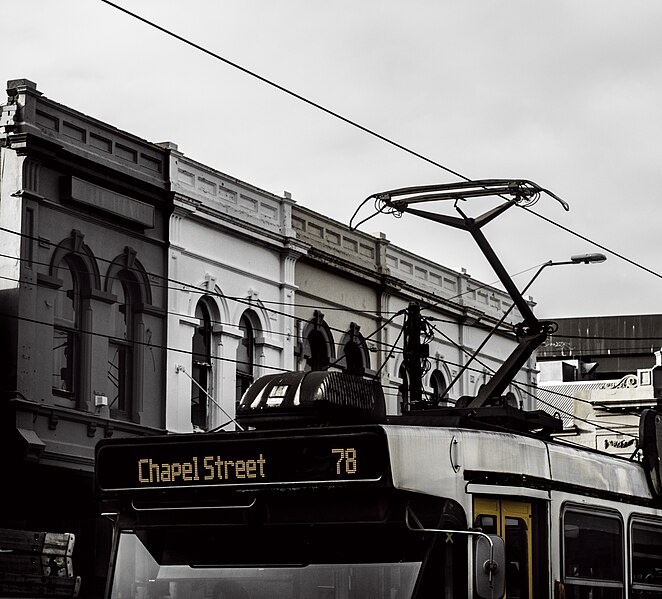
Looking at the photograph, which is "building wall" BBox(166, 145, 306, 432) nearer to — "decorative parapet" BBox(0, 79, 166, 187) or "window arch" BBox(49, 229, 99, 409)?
"decorative parapet" BBox(0, 79, 166, 187)

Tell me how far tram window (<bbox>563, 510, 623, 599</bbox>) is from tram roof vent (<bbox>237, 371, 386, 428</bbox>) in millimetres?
1496

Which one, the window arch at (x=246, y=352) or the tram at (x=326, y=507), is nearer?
the tram at (x=326, y=507)

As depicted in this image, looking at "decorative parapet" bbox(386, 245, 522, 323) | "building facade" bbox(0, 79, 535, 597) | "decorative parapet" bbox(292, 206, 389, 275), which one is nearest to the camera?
"building facade" bbox(0, 79, 535, 597)

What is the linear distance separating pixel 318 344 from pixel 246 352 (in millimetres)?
2454

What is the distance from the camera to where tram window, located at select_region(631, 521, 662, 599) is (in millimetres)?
10242

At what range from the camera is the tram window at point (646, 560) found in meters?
10.2

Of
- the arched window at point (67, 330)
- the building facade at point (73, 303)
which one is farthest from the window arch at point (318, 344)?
the arched window at point (67, 330)

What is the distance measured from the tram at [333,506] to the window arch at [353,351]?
2331cm

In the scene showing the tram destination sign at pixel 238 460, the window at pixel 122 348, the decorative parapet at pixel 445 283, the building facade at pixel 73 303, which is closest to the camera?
the tram destination sign at pixel 238 460

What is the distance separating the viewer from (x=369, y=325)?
33.8 metres

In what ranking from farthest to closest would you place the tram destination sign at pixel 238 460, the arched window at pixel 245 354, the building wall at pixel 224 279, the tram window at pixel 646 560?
1. the arched window at pixel 245 354
2. the building wall at pixel 224 279
3. the tram window at pixel 646 560
4. the tram destination sign at pixel 238 460

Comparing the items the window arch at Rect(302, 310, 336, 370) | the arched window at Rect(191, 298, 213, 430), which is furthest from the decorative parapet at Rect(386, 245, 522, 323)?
the arched window at Rect(191, 298, 213, 430)

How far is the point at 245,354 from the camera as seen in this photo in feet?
98.2

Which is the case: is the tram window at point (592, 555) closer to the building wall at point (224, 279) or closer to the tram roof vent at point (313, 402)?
the tram roof vent at point (313, 402)
